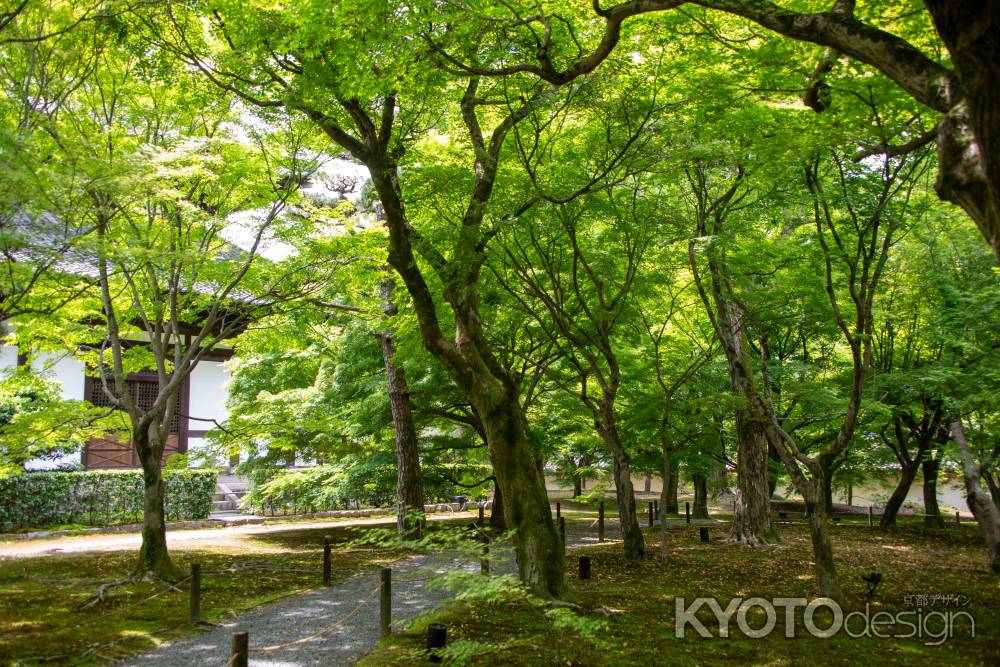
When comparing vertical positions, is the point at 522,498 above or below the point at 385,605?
above

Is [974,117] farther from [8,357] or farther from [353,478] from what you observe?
[8,357]

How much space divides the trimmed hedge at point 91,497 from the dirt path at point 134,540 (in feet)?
4.42

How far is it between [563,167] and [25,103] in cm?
705

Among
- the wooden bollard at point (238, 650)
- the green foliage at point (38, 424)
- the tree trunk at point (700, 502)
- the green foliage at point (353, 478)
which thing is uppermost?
the green foliage at point (38, 424)

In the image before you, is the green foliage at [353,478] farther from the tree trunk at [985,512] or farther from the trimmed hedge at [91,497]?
the tree trunk at [985,512]

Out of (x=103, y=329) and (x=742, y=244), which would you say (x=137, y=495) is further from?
(x=742, y=244)

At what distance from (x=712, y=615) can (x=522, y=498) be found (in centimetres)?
284

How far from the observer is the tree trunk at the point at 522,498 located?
8.87m

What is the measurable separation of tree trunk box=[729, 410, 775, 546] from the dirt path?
1043cm

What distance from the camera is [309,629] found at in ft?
29.0

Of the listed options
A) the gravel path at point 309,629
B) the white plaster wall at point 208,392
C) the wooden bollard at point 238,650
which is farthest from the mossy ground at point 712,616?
the white plaster wall at point 208,392

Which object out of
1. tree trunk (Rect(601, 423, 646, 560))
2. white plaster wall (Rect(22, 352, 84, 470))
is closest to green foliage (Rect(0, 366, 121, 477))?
white plaster wall (Rect(22, 352, 84, 470))

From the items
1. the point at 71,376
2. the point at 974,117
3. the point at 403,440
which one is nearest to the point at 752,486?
the point at 403,440

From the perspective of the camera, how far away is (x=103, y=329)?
43.2 ft
